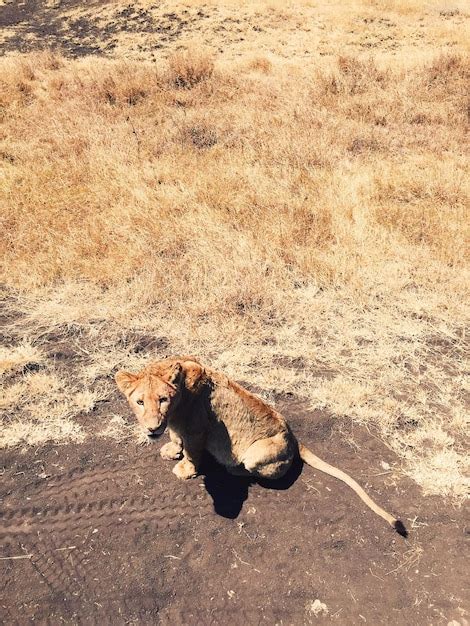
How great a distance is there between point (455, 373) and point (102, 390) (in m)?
3.90

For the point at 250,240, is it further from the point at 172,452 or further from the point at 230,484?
the point at 230,484

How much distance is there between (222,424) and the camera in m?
3.89

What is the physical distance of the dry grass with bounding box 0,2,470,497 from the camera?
17.1 feet

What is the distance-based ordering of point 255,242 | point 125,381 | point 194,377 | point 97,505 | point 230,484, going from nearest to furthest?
point 125,381
point 194,377
point 97,505
point 230,484
point 255,242

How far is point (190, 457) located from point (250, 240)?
4.12m

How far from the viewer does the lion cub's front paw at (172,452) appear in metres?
4.42

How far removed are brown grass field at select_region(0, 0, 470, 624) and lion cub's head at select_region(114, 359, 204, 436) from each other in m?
1.55

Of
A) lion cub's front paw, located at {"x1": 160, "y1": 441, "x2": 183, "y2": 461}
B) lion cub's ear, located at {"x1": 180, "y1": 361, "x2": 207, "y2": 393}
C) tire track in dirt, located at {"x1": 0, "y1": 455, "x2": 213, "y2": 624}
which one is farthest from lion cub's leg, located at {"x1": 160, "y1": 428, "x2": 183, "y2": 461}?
lion cub's ear, located at {"x1": 180, "y1": 361, "x2": 207, "y2": 393}

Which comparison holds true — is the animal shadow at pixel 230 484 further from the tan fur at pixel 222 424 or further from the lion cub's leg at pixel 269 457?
the lion cub's leg at pixel 269 457

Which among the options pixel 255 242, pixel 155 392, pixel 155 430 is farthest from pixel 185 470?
pixel 255 242

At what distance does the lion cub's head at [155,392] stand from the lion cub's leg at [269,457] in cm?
87

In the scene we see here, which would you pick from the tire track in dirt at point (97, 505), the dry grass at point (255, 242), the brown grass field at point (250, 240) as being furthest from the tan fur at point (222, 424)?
the dry grass at point (255, 242)

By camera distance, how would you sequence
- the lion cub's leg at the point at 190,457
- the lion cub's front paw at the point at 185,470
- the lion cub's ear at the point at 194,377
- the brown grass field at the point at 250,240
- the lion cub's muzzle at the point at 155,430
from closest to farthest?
the lion cub's muzzle at the point at 155,430
the lion cub's ear at the point at 194,377
the lion cub's leg at the point at 190,457
the lion cub's front paw at the point at 185,470
the brown grass field at the point at 250,240

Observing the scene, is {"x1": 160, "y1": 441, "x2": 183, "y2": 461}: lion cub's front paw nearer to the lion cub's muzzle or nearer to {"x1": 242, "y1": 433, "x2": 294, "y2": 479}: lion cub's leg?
{"x1": 242, "y1": 433, "x2": 294, "y2": 479}: lion cub's leg
